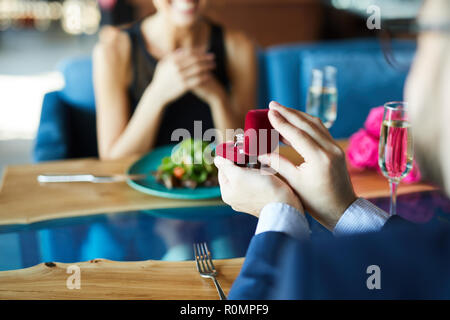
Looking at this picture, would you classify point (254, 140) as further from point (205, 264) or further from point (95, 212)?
point (95, 212)

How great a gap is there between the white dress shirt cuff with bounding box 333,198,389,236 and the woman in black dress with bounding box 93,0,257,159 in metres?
0.87

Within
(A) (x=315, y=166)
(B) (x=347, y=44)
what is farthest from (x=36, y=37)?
(A) (x=315, y=166)

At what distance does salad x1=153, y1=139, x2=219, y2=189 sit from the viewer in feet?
3.43

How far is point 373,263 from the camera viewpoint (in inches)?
17.9

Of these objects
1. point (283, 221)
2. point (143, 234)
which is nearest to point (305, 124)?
point (283, 221)

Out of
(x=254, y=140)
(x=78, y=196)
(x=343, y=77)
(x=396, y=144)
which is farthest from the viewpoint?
(x=343, y=77)

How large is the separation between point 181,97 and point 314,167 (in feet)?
3.53

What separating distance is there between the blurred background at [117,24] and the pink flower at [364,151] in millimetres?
1775

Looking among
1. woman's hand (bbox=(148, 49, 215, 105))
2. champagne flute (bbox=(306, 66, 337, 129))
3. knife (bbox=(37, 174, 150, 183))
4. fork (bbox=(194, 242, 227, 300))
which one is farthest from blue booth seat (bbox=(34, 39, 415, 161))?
fork (bbox=(194, 242, 227, 300))

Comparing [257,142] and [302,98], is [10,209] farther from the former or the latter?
[302,98]

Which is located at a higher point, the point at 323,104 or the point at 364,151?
the point at 323,104

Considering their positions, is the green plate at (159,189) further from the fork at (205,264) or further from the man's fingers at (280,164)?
the man's fingers at (280,164)
